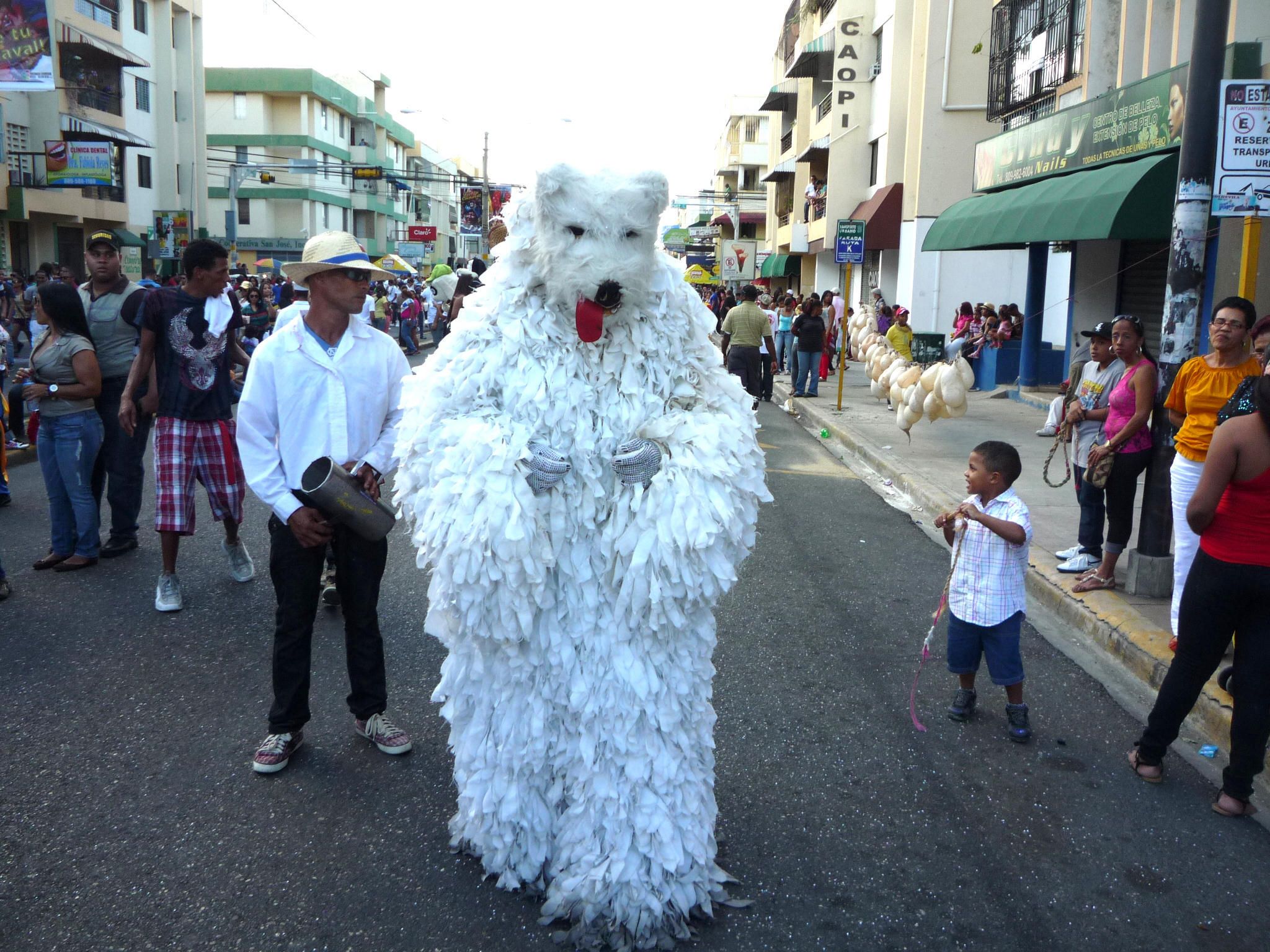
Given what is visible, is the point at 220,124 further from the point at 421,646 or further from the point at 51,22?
the point at 421,646

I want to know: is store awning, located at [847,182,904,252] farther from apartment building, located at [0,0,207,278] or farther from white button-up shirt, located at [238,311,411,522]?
white button-up shirt, located at [238,311,411,522]

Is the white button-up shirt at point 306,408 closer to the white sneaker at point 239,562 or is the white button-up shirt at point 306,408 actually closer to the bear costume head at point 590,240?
the bear costume head at point 590,240

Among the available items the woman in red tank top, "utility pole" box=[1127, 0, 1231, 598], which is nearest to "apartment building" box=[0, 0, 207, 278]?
"utility pole" box=[1127, 0, 1231, 598]

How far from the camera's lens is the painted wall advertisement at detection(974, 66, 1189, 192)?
10211 mm

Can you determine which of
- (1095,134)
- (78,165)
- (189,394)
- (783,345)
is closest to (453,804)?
(189,394)

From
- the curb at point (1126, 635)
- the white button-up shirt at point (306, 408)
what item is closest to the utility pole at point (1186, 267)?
the curb at point (1126, 635)

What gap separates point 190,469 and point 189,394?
1.30 ft

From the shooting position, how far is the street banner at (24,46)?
624 inches

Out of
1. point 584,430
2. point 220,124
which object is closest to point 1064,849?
point 584,430

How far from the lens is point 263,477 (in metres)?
3.52

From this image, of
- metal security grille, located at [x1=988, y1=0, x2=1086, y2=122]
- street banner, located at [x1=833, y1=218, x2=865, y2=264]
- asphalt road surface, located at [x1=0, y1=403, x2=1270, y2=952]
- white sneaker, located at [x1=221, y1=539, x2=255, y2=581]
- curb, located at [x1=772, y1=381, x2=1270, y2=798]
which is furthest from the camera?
street banner, located at [x1=833, y1=218, x2=865, y2=264]

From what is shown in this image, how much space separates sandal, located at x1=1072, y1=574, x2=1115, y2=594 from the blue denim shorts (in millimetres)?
1948

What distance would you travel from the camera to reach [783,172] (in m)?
40.2

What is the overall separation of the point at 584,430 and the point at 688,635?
62 centimetres
